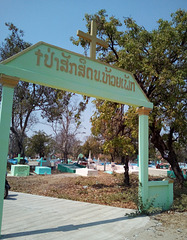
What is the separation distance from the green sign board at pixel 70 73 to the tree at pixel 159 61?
3.82 m

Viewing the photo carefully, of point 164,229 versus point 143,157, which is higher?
point 143,157

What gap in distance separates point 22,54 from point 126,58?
663cm

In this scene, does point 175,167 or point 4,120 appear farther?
point 175,167

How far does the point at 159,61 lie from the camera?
1071 centimetres

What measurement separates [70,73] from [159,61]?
22.7 feet

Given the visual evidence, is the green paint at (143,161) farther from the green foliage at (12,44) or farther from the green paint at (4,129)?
the green foliage at (12,44)

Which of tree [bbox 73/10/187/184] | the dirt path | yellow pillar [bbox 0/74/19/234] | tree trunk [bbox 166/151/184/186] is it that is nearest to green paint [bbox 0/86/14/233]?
yellow pillar [bbox 0/74/19/234]

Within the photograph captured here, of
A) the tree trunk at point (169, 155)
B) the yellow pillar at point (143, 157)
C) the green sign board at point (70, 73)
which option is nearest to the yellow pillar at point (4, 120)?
the green sign board at point (70, 73)

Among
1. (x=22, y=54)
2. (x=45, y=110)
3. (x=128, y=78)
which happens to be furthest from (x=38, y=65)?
(x=45, y=110)

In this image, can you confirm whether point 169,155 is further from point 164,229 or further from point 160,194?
point 164,229

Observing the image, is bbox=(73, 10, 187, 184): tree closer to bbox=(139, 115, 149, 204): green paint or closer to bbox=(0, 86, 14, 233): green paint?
bbox=(139, 115, 149, 204): green paint

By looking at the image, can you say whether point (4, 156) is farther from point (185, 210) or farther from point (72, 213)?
point (185, 210)

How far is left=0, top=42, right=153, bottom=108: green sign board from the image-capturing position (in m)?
4.58

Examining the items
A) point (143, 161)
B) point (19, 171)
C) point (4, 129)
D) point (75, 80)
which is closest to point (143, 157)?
point (143, 161)
